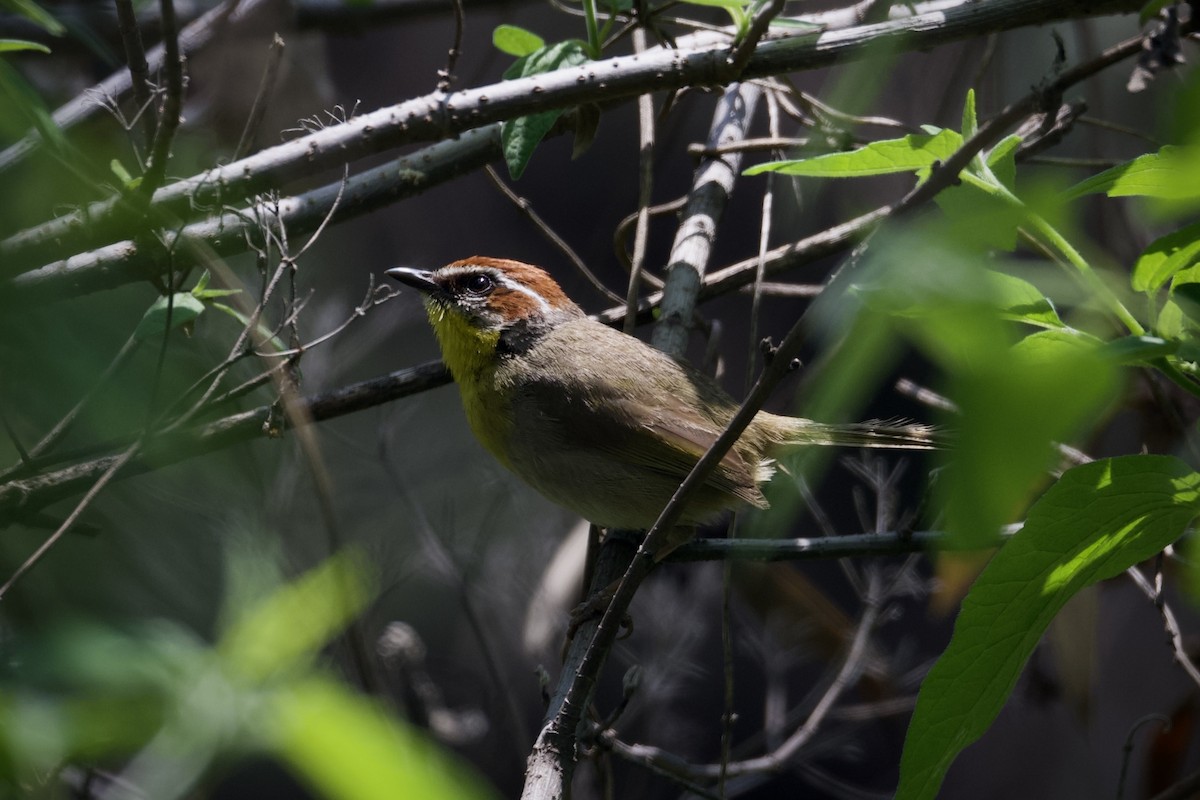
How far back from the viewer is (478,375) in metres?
3.95

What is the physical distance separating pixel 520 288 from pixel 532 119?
1311 millimetres

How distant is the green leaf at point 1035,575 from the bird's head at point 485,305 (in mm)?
2514

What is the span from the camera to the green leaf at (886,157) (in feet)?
5.51

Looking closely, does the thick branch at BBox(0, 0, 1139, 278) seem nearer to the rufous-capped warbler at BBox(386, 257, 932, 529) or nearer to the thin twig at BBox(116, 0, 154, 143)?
the thin twig at BBox(116, 0, 154, 143)

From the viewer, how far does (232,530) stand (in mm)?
3596

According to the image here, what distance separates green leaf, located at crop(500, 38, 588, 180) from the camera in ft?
9.16

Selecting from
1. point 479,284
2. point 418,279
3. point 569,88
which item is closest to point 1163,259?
point 569,88

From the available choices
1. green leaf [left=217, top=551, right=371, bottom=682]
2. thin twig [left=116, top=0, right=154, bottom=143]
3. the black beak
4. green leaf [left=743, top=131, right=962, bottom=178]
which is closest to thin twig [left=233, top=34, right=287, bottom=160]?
thin twig [left=116, top=0, right=154, bottom=143]

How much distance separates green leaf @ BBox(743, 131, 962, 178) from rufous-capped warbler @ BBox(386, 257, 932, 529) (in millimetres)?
1812

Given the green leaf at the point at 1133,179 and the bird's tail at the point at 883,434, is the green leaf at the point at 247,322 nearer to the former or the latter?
the green leaf at the point at 1133,179

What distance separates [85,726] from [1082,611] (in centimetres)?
383

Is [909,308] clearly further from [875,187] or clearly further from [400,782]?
[875,187]

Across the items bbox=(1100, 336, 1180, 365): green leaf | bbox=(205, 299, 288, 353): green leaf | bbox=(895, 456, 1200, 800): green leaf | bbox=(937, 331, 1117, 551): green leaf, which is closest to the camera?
bbox=(937, 331, 1117, 551): green leaf

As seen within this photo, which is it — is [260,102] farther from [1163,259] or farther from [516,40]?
[1163,259]
